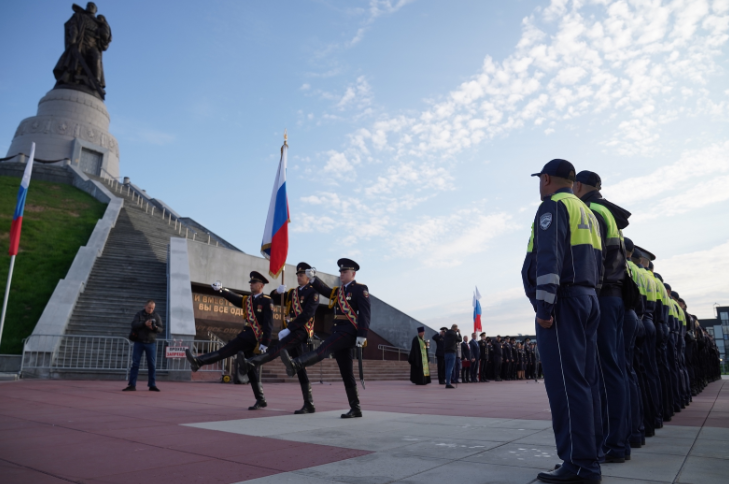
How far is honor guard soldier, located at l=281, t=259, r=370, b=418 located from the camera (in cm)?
648

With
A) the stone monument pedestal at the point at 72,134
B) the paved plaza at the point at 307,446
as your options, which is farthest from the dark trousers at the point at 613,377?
the stone monument pedestal at the point at 72,134

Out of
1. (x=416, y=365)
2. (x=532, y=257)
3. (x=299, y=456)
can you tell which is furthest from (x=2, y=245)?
(x=532, y=257)

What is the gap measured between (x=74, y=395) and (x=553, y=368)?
844 centimetres

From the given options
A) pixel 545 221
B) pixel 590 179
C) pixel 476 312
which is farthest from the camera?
pixel 476 312

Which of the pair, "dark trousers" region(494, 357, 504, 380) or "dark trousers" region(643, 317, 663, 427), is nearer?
"dark trousers" region(643, 317, 663, 427)

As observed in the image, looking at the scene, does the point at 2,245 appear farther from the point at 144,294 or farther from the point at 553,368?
the point at 553,368

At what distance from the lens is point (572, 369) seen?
3.36m

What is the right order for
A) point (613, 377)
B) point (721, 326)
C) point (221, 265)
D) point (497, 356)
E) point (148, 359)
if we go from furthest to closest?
point (721, 326) < point (221, 265) < point (497, 356) < point (148, 359) < point (613, 377)

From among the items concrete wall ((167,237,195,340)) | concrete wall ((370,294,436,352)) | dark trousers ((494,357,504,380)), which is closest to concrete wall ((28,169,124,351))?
concrete wall ((167,237,195,340))

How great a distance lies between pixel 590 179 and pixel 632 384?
1872 millimetres

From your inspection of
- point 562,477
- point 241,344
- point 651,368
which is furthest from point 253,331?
point 562,477

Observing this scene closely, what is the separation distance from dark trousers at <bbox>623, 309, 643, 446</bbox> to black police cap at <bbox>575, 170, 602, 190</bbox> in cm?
119

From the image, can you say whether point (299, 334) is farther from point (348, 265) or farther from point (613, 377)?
point (613, 377)

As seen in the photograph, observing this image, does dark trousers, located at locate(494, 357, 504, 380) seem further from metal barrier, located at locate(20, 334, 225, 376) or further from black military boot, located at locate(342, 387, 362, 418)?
black military boot, located at locate(342, 387, 362, 418)
